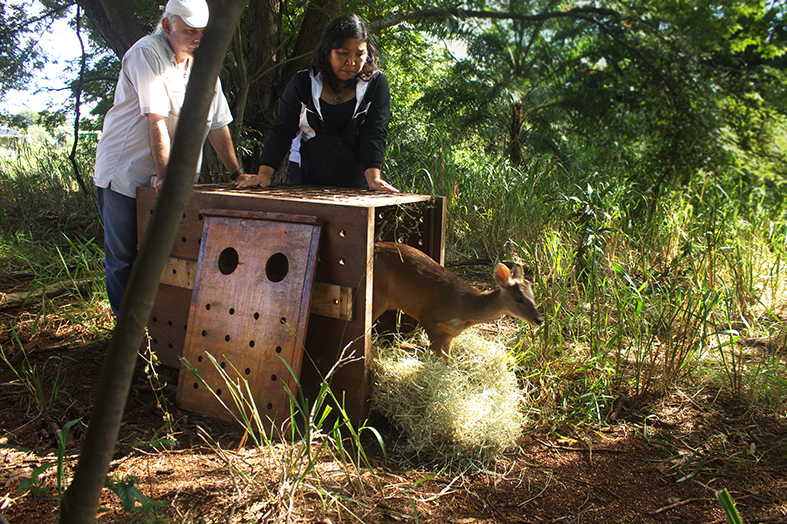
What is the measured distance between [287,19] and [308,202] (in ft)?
14.9

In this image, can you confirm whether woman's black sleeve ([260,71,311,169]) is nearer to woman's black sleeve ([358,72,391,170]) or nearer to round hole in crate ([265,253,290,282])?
woman's black sleeve ([358,72,391,170])

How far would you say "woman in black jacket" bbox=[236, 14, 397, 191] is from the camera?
3.62m

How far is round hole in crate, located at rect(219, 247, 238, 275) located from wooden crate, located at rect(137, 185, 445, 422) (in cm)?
20

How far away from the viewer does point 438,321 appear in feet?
12.3

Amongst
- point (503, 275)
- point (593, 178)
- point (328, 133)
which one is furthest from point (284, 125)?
point (593, 178)

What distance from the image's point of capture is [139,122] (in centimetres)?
346

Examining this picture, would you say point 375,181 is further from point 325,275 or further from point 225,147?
point 225,147

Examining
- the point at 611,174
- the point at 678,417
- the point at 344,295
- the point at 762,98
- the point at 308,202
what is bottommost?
the point at 678,417

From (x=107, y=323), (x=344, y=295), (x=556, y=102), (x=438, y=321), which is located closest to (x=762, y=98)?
(x=556, y=102)

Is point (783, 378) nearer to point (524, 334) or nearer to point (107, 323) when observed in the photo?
point (524, 334)

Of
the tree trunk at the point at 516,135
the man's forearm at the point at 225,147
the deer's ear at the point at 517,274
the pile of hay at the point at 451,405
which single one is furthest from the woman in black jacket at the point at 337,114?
the tree trunk at the point at 516,135

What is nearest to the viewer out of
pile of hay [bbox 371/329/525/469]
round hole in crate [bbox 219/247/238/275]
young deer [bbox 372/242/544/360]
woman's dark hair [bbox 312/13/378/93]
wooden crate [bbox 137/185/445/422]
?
pile of hay [bbox 371/329/525/469]

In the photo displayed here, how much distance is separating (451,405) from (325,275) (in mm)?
1074

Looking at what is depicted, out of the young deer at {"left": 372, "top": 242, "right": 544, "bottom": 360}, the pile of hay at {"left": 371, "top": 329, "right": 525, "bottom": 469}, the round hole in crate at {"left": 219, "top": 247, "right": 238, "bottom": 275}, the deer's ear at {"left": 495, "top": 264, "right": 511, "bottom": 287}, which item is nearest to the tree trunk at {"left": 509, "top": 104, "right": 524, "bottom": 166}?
the deer's ear at {"left": 495, "top": 264, "right": 511, "bottom": 287}
